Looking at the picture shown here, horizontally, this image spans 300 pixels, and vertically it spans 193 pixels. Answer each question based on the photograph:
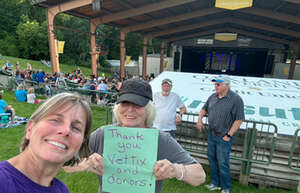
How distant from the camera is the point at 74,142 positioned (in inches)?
40.0

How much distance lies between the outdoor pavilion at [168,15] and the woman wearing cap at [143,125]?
813 centimetres

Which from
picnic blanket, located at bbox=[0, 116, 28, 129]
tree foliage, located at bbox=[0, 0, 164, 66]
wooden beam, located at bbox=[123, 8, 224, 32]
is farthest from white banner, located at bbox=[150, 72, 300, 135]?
tree foliage, located at bbox=[0, 0, 164, 66]

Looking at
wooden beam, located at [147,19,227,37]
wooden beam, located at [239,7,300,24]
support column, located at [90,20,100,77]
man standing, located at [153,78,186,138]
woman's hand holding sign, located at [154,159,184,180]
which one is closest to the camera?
woman's hand holding sign, located at [154,159,184,180]

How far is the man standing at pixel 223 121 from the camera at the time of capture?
2938 millimetres

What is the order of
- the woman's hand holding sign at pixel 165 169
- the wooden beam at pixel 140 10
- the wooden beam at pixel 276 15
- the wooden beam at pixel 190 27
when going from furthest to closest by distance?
the wooden beam at pixel 190 27, the wooden beam at pixel 276 15, the wooden beam at pixel 140 10, the woman's hand holding sign at pixel 165 169

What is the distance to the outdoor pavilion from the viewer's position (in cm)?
1065

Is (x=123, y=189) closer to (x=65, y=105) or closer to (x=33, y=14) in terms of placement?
(x=65, y=105)

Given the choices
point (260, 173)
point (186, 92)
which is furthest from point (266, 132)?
point (186, 92)

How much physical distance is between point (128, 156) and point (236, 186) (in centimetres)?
318

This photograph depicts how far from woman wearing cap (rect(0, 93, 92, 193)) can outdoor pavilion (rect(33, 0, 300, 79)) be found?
8461 millimetres

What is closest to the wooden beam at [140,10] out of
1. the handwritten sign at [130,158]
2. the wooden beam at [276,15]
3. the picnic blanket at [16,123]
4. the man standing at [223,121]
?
the wooden beam at [276,15]

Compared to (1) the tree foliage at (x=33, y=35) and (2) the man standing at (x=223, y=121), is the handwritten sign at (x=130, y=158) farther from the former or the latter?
(1) the tree foliage at (x=33, y=35)

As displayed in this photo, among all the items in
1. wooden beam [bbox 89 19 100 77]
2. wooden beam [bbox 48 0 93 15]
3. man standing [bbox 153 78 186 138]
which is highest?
wooden beam [bbox 48 0 93 15]

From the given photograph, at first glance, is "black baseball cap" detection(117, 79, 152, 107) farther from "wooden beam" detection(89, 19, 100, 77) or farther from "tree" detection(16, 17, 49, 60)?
"tree" detection(16, 17, 49, 60)
